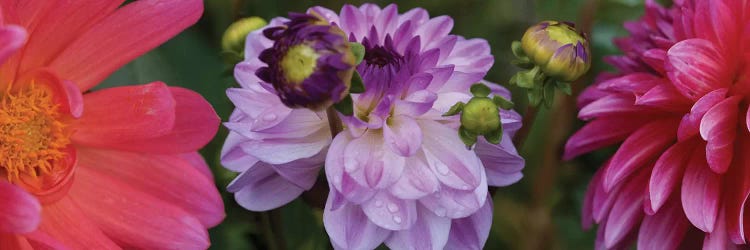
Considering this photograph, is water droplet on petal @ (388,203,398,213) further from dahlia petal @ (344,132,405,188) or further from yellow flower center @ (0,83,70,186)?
yellow flower center @ (0,83,70,186)

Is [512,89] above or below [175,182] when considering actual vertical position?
below

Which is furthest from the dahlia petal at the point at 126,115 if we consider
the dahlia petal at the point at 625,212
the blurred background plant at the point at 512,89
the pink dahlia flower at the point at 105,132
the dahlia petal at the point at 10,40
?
the dahlia petal at the point at 625,212

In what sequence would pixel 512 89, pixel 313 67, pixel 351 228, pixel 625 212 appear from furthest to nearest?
1. pixel 512 89
2. pixel 625 212
3. pixel 351 228
4. pixel 313 67

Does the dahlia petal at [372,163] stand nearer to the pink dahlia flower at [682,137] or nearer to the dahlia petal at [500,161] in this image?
the dahlia petal at [500,161]

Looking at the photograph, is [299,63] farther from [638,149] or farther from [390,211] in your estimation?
[638,149]

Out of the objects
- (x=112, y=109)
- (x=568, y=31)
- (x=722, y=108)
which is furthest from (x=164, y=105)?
(x=722, y=108)

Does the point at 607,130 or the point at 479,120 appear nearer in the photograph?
the point at 479,120

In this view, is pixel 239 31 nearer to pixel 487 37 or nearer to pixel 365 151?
pixel 365 151

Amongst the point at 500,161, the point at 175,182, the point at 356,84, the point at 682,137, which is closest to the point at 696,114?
the point at 682,137
